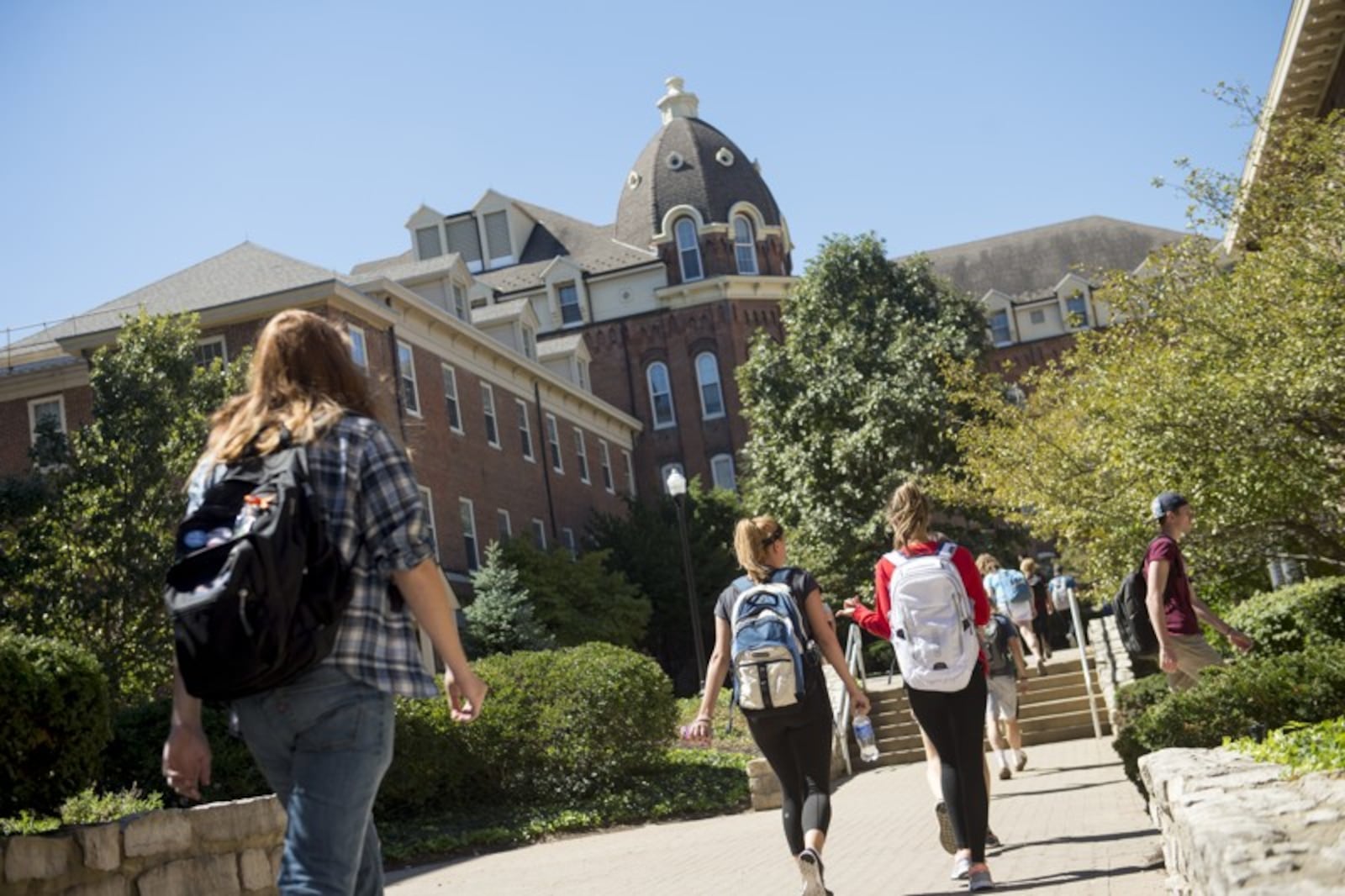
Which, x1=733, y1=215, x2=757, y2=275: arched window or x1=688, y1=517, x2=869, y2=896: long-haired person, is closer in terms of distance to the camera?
x1=688, y1=517, x2=869, y2=896: long-haired person

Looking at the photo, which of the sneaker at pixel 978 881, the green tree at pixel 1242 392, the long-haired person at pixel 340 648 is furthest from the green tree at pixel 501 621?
the long-haired person at pixel 340 648

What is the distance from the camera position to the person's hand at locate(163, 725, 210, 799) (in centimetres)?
391

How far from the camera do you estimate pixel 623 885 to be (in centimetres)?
→ 1073

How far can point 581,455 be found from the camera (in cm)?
4706

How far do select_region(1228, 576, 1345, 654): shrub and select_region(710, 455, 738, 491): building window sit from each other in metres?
38.8

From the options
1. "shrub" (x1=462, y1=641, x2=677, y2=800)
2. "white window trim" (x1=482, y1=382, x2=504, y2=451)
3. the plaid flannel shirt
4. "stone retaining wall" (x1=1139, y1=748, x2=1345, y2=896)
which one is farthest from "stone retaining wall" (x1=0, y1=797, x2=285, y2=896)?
"white window trim" (x1=482, y1=382, x2=504, y2=451)

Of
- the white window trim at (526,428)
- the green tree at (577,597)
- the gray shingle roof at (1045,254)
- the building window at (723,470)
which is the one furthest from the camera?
the gray shingle roof at (1045,254)

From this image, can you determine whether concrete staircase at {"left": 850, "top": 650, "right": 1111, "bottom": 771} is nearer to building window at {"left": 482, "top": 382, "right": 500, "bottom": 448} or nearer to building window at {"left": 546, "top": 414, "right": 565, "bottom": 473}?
building window at {"left": 482, "top": 382, "right": 500, "bottom": 448}

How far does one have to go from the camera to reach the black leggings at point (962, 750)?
7.81 meters

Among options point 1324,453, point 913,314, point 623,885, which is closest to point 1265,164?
point 1324,453

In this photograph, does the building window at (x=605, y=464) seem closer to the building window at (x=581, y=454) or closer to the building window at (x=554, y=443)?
the building window at (x=581, y=454)

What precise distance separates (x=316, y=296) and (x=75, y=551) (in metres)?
9.24

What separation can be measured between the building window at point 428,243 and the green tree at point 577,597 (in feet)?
65.5

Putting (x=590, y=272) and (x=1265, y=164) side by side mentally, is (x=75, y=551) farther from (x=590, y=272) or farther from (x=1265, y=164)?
(x=590, y=272)
